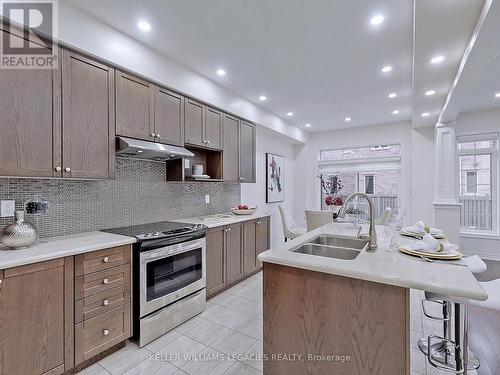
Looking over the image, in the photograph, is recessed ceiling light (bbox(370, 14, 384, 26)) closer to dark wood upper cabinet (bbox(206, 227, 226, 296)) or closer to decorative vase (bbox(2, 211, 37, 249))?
dark wood upper cabinet (bbox(206, 227, 226, 296))

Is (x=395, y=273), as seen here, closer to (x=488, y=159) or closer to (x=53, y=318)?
(x=53, y=318)

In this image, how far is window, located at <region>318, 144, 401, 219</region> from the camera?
571 centimetres

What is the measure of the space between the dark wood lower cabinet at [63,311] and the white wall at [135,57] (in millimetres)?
1696

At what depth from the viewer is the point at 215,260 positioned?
10.2 feet

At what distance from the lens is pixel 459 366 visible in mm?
1643

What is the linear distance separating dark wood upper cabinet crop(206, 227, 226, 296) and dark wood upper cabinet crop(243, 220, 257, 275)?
1.65 feet

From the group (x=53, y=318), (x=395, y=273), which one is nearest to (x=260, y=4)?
(x=395, y=273)

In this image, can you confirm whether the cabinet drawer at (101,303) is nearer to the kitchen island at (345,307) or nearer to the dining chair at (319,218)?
the kitchen island at (345,307)

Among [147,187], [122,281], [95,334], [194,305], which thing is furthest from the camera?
[147,187]

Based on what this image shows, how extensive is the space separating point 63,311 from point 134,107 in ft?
5.93

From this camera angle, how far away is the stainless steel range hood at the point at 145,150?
2363 mm

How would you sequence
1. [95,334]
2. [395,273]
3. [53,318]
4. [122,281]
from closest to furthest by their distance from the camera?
[395,273]
[53,318]
[95,334]
[122,281]

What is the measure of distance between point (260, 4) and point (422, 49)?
5.01 feet

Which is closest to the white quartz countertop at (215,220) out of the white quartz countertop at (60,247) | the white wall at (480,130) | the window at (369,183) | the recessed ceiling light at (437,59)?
the white quartz countertop at (60,247)
